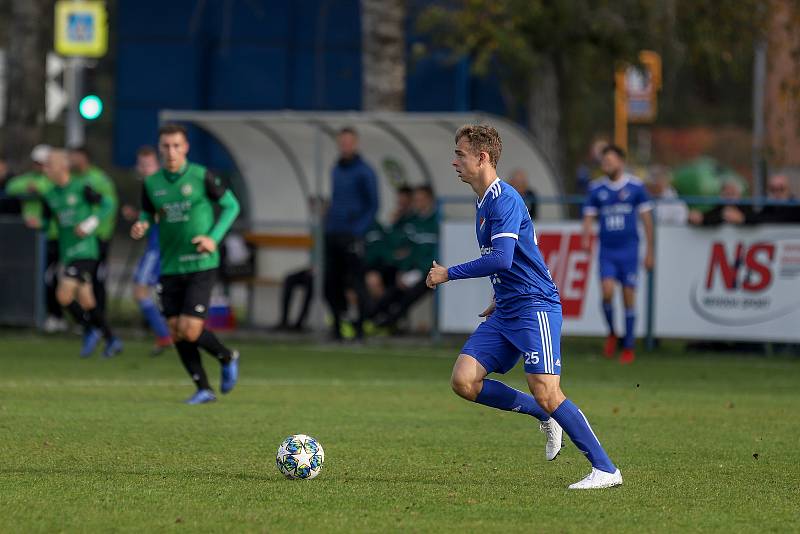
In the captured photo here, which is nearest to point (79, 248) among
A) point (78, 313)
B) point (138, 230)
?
point (78, 313)

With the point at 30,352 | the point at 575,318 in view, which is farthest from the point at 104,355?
the point at 575,318

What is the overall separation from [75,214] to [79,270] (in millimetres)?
593

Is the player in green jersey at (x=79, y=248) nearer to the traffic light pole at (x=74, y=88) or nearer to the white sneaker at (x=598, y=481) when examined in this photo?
the traffic light pole at (x=74, y=88)

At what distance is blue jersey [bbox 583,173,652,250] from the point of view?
57.2 ft

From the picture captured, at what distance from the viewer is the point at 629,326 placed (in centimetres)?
1759

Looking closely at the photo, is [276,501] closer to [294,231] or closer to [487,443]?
[487,443]

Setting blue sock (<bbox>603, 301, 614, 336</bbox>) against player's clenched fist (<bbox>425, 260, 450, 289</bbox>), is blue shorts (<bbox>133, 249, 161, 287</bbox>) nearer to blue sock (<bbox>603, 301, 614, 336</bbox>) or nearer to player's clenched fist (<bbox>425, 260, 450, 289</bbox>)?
blue sock (<bbox>603, 301, 614, 336</bbox>)

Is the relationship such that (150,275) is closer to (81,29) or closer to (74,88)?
(74,88)

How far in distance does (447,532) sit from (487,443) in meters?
3.43

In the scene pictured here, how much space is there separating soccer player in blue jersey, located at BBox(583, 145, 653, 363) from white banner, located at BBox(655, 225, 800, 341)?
3.01ft

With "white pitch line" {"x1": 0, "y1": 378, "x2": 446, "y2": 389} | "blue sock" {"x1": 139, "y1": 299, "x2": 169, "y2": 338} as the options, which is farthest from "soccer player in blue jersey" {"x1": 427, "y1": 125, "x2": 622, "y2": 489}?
"blue sock" {"x1": 139, "y1": 299, "x2": 169, "y2": 338}

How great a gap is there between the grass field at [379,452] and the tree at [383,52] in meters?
5.86

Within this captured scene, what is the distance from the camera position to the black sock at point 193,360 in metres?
12.8

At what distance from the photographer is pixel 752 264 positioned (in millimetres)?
18047
